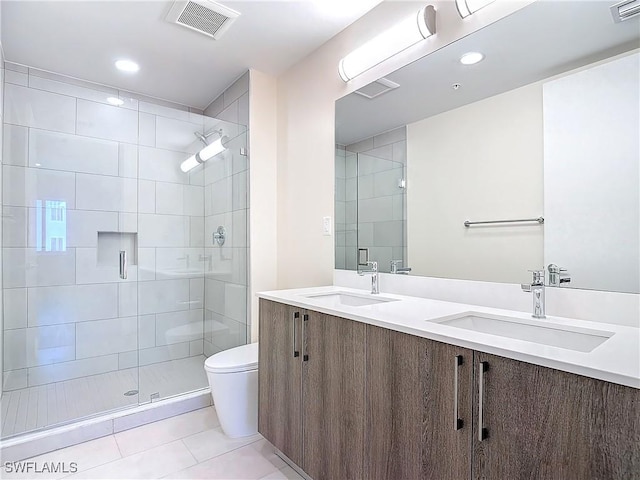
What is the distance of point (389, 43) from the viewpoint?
5.93 ft

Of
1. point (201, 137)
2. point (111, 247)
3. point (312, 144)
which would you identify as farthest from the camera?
point (201, 137)

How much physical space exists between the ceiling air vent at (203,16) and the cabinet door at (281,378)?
157 centimetres

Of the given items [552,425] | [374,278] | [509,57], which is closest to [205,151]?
[374,278]

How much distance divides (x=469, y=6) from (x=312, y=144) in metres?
1.17

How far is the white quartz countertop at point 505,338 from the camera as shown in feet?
2.44

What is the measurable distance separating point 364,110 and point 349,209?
22.3 inches

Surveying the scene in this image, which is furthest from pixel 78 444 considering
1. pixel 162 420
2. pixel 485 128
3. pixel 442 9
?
pixel 442 9

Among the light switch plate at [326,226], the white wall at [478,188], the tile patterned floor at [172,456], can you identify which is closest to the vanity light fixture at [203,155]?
the light switch plate at [326,226]

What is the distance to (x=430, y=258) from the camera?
1.72 metres

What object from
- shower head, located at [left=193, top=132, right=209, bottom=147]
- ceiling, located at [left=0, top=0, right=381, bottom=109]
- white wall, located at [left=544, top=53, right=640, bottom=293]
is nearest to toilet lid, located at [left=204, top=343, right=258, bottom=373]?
white wall, located at [left=544, top=53, right=640, bottom=293]

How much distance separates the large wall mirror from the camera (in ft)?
3.81

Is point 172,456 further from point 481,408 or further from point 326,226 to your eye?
point 481,408

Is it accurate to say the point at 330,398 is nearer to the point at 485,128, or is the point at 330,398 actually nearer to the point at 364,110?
the point at 485,128

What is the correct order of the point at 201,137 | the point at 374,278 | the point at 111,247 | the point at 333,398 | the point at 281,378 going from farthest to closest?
the point at 201,137, the point at 111,247, the point at 374,278, the point at 281,378, the point at 333,398
